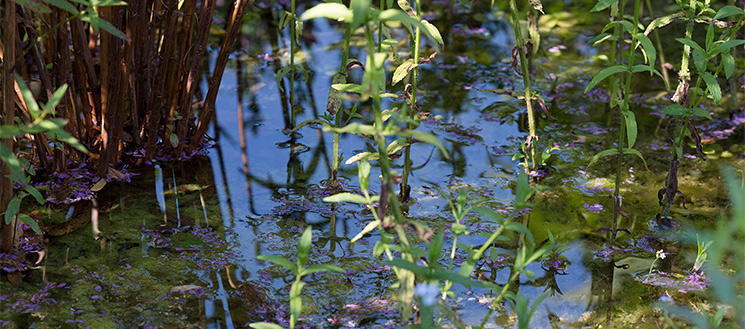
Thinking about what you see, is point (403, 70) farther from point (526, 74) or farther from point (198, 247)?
point (198, 247)

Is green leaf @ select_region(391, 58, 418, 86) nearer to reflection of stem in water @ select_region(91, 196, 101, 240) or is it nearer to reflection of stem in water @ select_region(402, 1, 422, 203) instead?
reflection of stem in water @ select_region(402, 1, 422, 203)

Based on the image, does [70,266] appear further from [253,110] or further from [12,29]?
[253,110]

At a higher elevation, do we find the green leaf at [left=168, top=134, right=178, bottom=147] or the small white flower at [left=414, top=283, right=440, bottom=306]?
the green leaf at [left=168, top=134, right=178, bottom=147]

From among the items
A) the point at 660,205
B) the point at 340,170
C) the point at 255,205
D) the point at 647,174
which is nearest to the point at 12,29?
the point at 255,205

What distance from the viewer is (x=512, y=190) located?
7.52ft

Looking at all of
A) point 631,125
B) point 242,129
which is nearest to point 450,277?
point 631,125

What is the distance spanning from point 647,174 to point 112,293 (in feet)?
5.77

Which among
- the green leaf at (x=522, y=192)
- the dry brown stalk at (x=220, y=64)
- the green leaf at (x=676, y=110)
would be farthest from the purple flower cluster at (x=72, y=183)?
the green leaf at (x=676, y=110)

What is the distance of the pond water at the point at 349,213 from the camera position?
5.70 feet

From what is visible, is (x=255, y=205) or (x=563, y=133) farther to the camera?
(x=563, y=133)

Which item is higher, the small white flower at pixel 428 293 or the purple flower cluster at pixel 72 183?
the purple flower cluster at pixel 72 183

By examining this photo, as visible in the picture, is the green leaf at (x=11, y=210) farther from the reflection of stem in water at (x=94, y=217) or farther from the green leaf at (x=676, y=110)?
the green leaf at (x=676, y=110)

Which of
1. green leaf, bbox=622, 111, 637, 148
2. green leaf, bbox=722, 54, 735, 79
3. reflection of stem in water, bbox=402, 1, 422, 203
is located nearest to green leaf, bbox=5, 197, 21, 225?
reflection of stem in water, bbox=402, 1, 422, 203

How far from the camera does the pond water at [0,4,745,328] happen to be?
68.4 inches
